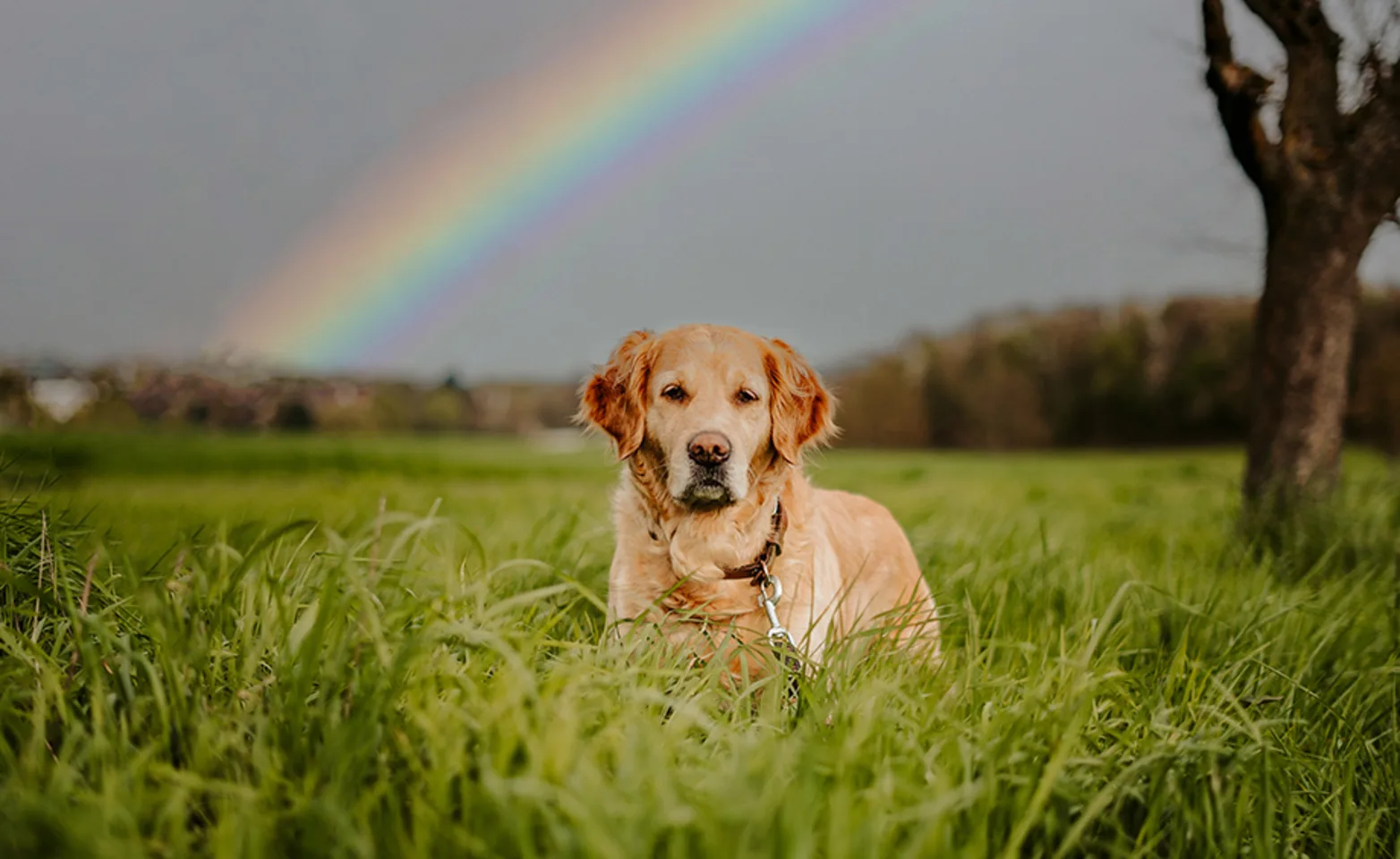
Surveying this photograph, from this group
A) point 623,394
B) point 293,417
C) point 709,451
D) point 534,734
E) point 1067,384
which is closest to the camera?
point 534,734

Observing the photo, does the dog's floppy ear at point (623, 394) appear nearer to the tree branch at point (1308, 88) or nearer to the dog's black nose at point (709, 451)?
the dog's black nose at point (709, 451)

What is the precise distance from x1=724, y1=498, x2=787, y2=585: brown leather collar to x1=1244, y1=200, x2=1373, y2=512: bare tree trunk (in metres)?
4.38

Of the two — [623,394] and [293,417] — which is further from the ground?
[623,394]

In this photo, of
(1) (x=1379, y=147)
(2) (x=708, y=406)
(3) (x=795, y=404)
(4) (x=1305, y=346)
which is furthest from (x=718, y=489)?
(1) (x=1379, y=147)

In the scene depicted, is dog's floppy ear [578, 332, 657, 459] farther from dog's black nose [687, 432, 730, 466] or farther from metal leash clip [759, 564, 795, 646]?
metal leash clip [759, 564, 795, 646]

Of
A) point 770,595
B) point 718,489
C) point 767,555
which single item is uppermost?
Answer: point 718,489

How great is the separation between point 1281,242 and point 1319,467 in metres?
1.57

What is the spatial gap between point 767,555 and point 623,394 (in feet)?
2.68

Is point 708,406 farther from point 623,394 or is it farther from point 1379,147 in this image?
point 1379,147

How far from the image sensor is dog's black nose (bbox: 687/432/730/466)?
9.48 feet

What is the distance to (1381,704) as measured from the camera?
326cm

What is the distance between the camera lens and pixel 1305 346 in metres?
5.86

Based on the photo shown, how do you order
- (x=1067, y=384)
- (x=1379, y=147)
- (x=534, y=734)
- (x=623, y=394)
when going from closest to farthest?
(x=534, y=734) < (x=623, y=394) < (x=1379, y=147) < (x=1067, y=384)

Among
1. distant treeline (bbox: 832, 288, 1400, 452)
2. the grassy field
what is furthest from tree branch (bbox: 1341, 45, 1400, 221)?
distant treeline (bbox: 832, 288, 1400, 452)
